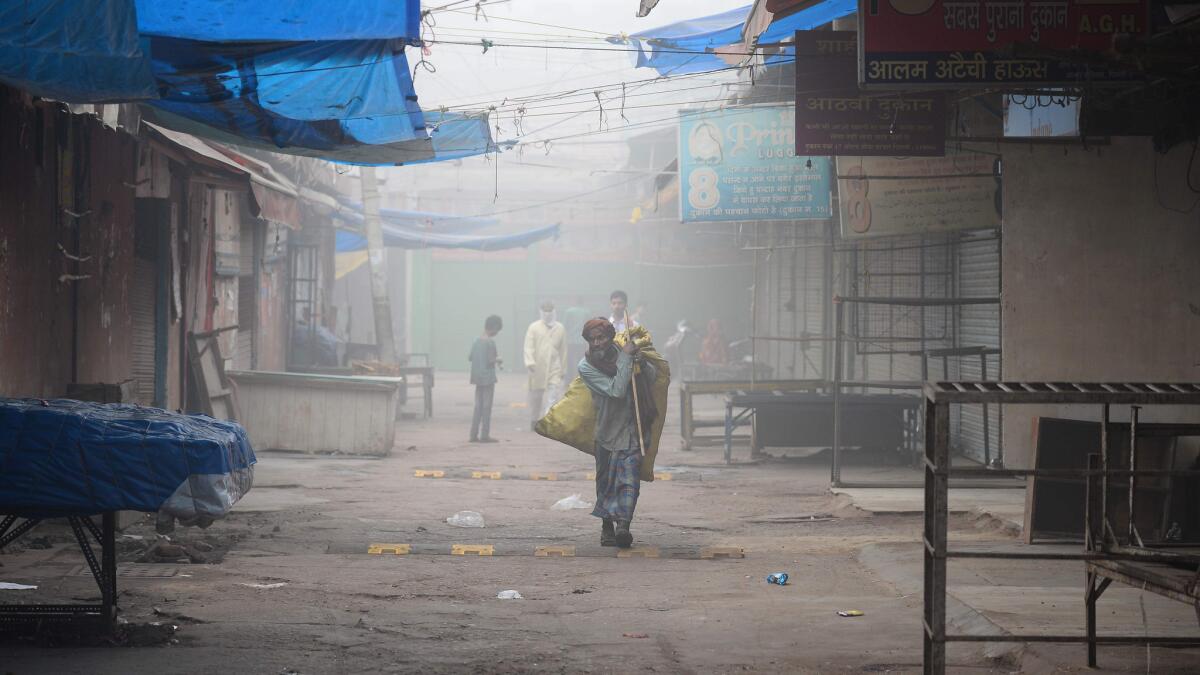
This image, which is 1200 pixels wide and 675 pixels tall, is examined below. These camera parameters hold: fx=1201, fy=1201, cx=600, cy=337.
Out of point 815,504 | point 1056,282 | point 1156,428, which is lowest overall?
point 815,504

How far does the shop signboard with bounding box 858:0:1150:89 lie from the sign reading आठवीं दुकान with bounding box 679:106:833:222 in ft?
24.1

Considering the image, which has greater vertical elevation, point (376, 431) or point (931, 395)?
point (931, 395)

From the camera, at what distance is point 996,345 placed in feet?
44.1

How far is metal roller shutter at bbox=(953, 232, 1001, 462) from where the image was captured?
13.5 metres

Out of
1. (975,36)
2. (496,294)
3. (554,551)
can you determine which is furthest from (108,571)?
(496,294)

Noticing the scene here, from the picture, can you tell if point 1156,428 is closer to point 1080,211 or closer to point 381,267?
point 1080,211

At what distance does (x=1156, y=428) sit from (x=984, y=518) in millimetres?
5051

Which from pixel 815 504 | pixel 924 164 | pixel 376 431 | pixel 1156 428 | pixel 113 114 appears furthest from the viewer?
pixel 376 431

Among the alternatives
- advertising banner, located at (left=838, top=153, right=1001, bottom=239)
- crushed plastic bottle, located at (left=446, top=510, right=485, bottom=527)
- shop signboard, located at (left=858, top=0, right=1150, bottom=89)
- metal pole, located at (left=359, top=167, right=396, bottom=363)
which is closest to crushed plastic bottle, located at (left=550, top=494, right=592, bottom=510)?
crushed plastic bottle, located at (left=446, top=510, right=485, bottom=527)

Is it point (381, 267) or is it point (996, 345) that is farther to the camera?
point (381, 267)

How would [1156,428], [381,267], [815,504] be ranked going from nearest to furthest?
[1156,428]
[815,504]
[381,267]

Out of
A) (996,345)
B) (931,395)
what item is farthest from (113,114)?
(996,345)

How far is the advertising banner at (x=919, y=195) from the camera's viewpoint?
1237 centimetres

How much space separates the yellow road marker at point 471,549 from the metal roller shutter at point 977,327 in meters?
6.33
